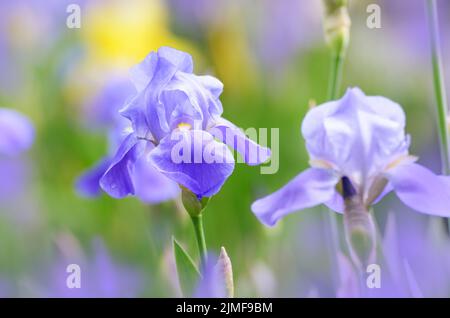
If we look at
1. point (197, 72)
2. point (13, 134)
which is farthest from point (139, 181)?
point (197, 72)

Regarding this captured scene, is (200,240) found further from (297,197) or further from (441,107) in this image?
(441,107)

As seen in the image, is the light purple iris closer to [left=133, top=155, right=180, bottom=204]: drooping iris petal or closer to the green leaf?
the green leaf

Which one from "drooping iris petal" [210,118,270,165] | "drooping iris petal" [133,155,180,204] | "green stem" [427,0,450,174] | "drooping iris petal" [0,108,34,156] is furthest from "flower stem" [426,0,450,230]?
"drooping iris petal" [0,108,34,156]

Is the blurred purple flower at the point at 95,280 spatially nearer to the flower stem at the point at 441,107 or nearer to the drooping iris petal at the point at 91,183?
the drooping iris petal at the point at 91,183

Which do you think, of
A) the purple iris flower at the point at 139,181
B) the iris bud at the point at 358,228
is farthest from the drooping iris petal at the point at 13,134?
the iris bud at the point at 358,228
